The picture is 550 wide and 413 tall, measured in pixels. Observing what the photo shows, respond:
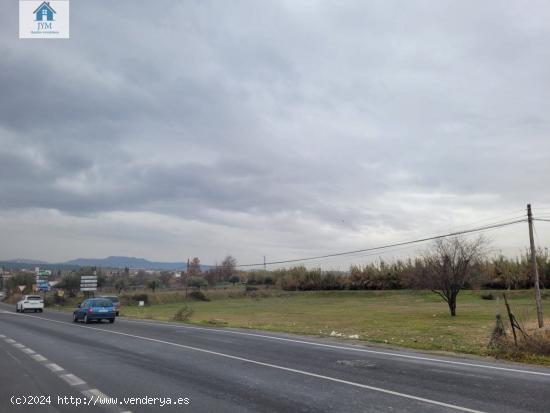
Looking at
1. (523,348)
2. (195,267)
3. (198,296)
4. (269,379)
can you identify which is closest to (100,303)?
(269,379)

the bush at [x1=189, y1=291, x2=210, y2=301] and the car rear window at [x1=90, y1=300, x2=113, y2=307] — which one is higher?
the car rear window at [x1=90, y1=300, x2=113, y2=307]

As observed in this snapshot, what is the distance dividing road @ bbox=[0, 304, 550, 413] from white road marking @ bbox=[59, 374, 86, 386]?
0.02 m

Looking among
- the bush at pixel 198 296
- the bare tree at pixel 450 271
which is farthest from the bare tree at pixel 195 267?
the bare tree at pixel 450 271

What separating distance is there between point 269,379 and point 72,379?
3783 millimetres

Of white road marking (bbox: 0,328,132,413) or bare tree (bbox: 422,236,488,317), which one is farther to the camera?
bare tree (bbox: 422,236,488,317)

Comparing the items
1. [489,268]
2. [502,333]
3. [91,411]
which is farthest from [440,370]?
[489,268]

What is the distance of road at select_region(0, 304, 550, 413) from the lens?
750cm

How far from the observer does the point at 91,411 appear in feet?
23.3

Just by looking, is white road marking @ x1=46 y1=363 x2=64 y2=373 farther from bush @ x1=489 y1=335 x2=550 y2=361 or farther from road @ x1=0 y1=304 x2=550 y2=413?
bush @ x1=489 y1=335 x2=550 y2=361

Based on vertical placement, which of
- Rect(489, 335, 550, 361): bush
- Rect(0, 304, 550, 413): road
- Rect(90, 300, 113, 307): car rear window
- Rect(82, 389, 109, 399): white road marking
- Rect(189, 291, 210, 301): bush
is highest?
Rect(90, 300, 113, 307): car rear window

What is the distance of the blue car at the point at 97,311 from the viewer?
2742cm

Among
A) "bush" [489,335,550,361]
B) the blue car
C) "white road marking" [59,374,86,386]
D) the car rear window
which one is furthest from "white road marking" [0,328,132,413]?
the car rear window

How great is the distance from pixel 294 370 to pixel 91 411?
4640 millimetres

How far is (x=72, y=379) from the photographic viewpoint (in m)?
9.60
